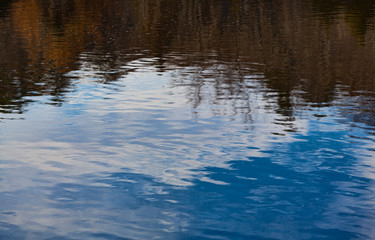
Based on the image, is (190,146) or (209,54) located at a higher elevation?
(209,54)

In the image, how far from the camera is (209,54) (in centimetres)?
3250

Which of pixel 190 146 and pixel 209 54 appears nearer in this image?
pixel 190 146

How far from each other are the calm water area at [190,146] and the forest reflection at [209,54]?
19 cm

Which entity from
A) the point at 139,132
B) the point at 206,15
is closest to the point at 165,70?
the point at 139,132

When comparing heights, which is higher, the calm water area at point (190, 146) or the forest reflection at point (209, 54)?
the forest reflection at point (209, 54)

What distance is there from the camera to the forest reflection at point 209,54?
22484 millimetres

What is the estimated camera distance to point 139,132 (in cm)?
1605

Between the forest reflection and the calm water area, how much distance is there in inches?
7.6

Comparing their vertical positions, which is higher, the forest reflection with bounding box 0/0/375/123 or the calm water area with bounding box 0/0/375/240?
the forest reflection with bounding box 0/0/375/123

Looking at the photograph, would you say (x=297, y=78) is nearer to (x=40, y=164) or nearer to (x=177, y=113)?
(x=177, y=113)

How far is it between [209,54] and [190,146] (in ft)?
60.9

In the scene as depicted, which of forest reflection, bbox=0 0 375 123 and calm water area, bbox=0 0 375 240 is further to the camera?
forest reflection, bbox=0 0 375 123

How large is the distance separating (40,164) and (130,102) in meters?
7.01

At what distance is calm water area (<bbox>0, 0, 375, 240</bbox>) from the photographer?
10156mm
